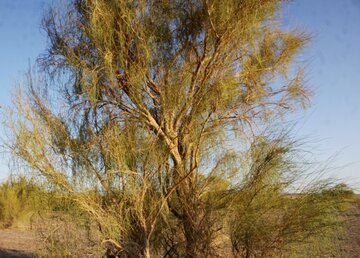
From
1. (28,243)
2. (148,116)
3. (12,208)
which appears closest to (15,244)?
(28,243)

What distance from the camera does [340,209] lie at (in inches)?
307

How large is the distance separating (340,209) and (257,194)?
54.9 inches

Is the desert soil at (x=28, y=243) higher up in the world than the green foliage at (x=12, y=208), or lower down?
lower down

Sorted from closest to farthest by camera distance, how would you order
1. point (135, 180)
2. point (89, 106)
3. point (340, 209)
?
point (340, 209) → point (135, 180) → point (89, 106)

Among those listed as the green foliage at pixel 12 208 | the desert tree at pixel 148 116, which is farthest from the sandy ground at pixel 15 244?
the desert tree at pixel 148 116

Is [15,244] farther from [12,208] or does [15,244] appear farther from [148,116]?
[148,116]

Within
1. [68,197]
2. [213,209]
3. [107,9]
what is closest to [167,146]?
[213,209]

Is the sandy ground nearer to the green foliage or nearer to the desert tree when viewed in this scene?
the green foliage

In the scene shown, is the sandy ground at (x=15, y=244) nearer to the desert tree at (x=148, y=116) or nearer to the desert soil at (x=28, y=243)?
the desert soil at (x=28, y=243)

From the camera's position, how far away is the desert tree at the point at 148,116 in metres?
8.27

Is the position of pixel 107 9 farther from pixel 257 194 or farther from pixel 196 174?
pixel 257 194

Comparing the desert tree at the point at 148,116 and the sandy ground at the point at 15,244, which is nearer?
the desert tree at the point at 148,116

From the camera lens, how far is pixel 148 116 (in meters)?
8.80

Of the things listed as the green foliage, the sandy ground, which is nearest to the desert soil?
the sandy ground
